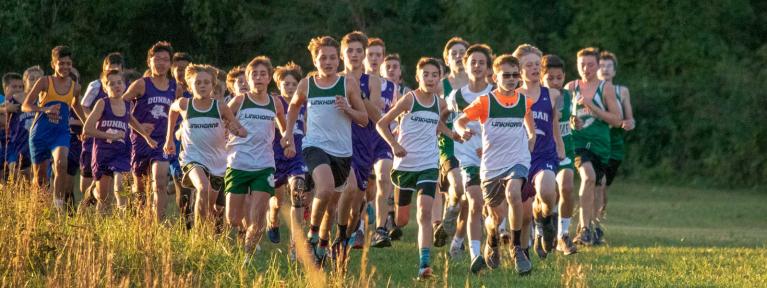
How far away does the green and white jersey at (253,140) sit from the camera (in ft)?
45.8

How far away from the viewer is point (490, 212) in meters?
12.5

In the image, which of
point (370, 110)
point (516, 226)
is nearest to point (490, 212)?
point (516, 226)

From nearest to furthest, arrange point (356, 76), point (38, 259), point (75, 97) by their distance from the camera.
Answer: point (38, 259), point (356, 76), point (75, 97)

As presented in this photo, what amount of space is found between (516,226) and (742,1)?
26.2m

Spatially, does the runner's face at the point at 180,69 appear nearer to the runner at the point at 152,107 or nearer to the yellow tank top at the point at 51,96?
the runner at the point at 152,107

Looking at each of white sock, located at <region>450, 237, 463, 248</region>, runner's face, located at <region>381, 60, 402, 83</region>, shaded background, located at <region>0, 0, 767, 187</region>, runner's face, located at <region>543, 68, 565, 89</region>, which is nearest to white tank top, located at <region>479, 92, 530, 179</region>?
white sock, located at <region>450, 237, 463, 248</region>

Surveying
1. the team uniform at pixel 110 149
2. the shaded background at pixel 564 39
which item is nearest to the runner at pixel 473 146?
the team uniform at pixel 110 149

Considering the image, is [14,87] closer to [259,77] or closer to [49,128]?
[49,128]

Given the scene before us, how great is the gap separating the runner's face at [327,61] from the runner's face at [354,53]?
1.74ft

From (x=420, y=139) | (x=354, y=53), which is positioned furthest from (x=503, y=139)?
(x=420, y=139)

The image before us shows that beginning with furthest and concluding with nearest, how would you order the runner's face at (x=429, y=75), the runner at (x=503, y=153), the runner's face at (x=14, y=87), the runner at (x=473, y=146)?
the runner's face at (x=14, y=87), the runner's face at (x=429, y=75), the runner at (x=473, y=146), the runner at (x=503, y=153)

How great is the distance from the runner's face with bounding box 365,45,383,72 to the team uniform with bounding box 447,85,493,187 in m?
1.47

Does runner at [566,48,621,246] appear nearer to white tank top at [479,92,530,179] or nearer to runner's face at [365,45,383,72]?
runner's face at [365,45,383,72]

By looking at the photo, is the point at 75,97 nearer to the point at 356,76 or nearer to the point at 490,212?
the point at 356,76
